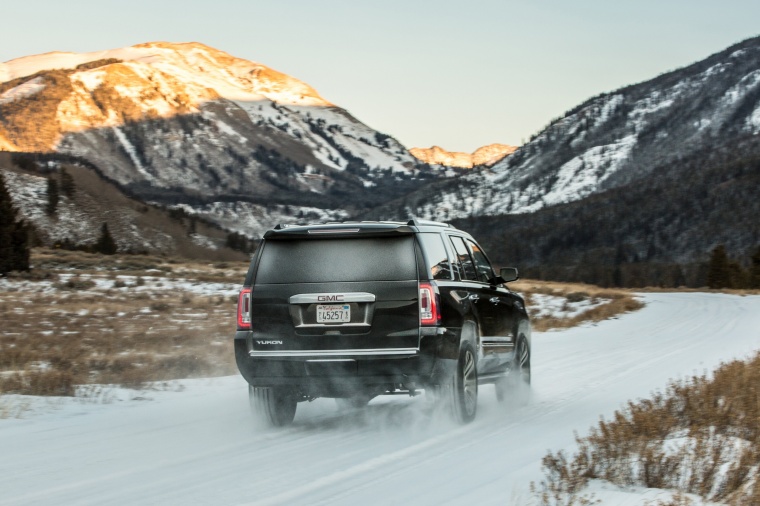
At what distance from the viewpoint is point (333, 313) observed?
8273 millimetres

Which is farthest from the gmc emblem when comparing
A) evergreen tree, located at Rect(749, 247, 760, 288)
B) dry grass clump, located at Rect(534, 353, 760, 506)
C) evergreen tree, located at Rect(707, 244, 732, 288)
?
evergreen tree, located at Rect(707, 244, 732, 288)

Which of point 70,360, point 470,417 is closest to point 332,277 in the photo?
point 470,417

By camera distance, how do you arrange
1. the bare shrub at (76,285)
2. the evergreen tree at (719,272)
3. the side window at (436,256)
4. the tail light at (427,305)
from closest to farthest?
the tail light at (427,305), the side window at (436,256), the bare shrub at (76,285), the evergreen tree at (719,272)

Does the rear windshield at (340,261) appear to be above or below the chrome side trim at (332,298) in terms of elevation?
above

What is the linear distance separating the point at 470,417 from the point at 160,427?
9.72 ft

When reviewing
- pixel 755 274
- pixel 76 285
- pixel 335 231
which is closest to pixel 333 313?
pixel 335 231

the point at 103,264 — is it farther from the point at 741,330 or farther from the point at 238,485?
the point at 238,485

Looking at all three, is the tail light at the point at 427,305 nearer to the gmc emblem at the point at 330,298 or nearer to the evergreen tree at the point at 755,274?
the gmc emblem at the point at 330,298

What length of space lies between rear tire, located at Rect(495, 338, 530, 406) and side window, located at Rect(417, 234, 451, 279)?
2315mm

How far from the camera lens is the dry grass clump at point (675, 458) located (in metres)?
5.48

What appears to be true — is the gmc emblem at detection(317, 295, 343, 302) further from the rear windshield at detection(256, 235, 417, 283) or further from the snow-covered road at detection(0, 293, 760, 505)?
the snow-covered road at detection(0, 293, 760, 505)

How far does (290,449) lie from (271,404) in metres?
1.20

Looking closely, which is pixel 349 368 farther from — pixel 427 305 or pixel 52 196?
pixel 52 196

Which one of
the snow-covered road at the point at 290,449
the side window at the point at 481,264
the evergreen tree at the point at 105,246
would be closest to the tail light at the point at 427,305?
the snow-covered road at the point at 290,449
